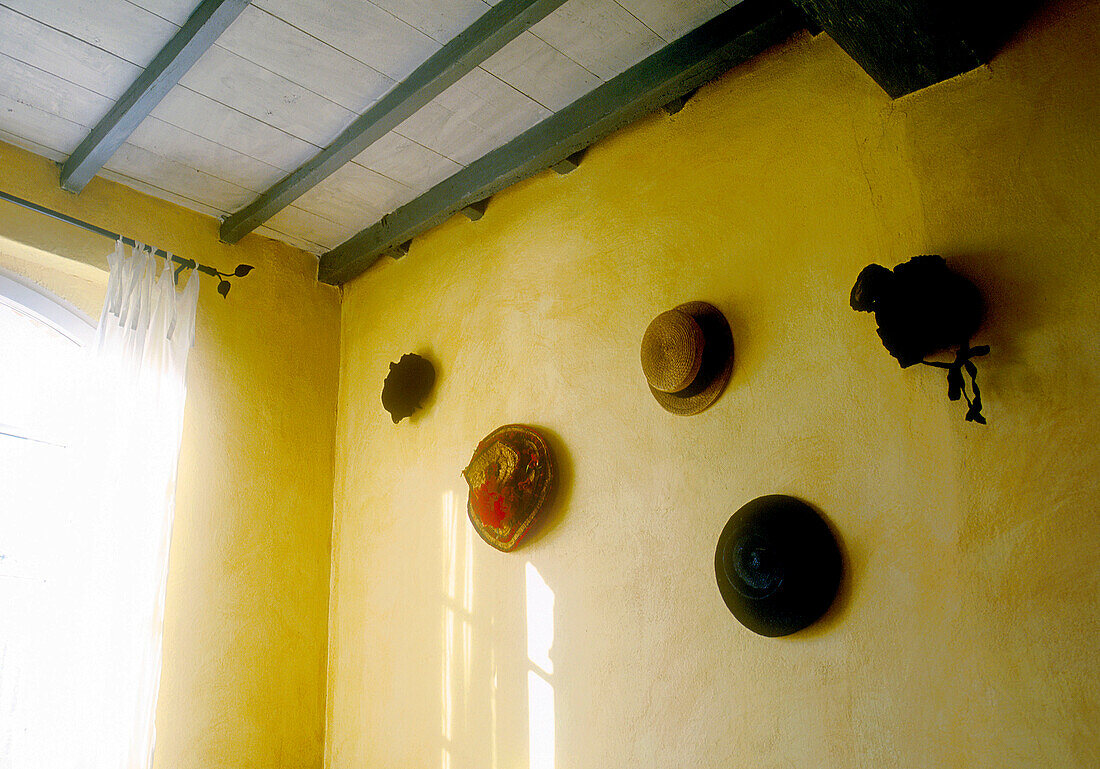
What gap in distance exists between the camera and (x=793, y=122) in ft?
6.75

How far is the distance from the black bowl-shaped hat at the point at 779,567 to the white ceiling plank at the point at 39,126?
2.32 meters

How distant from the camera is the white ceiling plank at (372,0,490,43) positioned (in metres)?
2.05

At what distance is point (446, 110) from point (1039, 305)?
5.52 ft

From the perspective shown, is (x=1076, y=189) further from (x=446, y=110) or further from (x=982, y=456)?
(x=446, y=110)

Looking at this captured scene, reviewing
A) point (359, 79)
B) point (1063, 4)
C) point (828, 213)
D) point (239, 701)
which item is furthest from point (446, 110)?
point (239, 701)

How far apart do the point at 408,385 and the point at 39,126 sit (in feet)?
4.56

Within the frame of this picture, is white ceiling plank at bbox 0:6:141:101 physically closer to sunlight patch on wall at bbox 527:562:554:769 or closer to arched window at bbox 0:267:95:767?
arched window at bbox 0:267:95:767

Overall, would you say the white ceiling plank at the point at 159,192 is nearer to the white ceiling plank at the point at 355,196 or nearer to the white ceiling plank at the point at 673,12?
the white ceiling plank at the point at 355,196

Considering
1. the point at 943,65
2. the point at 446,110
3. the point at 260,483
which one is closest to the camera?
the point at 943,65

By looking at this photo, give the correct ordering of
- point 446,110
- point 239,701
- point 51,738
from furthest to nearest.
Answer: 1. point 239,701
2. point 446,110
3. point 51,738

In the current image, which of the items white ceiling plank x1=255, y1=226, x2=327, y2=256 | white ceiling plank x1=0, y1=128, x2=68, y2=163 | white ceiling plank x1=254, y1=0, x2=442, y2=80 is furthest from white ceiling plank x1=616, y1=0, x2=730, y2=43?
white ceiling plank x1=0, y1=128, x2=68, y2=163

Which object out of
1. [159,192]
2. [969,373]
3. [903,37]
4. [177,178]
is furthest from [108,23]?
[969,373]

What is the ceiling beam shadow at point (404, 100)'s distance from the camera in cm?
203

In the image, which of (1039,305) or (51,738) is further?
(51,738)
